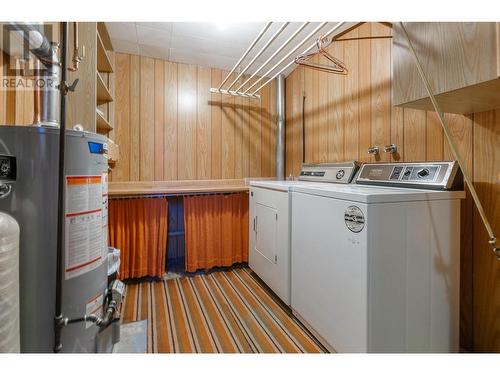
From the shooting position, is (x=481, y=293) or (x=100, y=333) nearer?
(x=100, y=333)

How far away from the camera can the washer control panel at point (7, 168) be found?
0.72 metres

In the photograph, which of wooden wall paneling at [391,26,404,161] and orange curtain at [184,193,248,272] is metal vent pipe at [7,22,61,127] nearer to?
orange curtain at [184,193,248,272]

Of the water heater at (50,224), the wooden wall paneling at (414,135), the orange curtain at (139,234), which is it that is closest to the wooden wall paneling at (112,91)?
the orange curtain at (139,234)

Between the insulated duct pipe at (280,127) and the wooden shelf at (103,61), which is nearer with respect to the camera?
the wooden shelf at (103,61)

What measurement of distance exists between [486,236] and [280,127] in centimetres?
214

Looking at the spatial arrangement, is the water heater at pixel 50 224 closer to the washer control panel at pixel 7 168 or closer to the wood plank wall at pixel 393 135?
the washer control panel at pixel 7 168

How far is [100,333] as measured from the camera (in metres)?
0.98

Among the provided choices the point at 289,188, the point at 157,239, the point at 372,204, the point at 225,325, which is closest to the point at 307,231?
the point at 289,188

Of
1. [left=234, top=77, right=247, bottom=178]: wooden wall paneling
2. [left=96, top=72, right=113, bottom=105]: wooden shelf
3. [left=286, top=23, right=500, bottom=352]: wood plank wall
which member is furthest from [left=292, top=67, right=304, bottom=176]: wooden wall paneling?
[left=96, top=72, right=113, bottom=105]: wooden shelf

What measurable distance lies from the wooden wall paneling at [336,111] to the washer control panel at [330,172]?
0.12 meters

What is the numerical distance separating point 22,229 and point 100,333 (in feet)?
1.66

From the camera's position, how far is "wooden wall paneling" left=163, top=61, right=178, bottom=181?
2.60 m

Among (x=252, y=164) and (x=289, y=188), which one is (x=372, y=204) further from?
(x=252, y=164)

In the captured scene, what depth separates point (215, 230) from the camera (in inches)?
99.3
